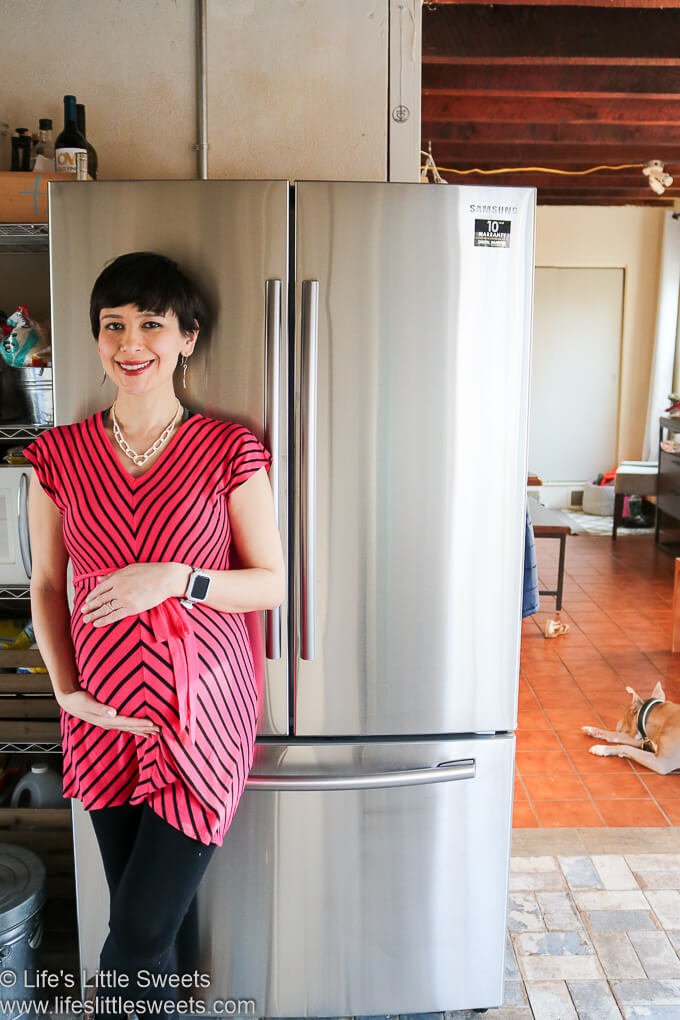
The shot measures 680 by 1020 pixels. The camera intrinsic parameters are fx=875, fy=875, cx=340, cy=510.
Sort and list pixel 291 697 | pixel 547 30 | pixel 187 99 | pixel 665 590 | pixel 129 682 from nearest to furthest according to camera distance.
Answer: pixel 129 682 → pixel 291 697 → pixel 187 99 → pixel 547 30 → pixel 665 590

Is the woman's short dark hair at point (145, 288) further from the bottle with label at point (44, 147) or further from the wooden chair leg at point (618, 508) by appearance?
the wooden chair leg at point (618, 508)

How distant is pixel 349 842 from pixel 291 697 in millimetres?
344

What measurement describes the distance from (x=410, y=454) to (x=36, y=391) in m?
0.92

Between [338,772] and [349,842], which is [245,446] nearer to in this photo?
[338,772]

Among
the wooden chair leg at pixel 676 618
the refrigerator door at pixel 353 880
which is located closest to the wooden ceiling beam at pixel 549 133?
the wooden chair leg at pixel 676 618

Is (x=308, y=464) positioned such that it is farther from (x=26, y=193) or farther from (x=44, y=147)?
(x=44, y=147)

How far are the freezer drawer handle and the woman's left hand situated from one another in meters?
0.54

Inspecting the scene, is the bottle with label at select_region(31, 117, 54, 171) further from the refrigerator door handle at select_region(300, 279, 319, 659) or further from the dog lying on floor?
the dog lying on floor

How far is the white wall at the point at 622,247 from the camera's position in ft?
28.7

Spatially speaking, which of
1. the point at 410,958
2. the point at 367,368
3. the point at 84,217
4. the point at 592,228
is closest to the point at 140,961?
the point at 410,958

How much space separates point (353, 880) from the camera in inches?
74.7

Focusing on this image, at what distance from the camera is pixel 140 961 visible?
158 centimetres

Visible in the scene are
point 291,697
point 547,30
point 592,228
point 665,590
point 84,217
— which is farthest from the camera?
point 592,228

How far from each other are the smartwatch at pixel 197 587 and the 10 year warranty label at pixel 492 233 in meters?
0.83
